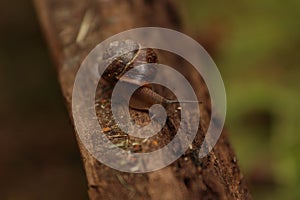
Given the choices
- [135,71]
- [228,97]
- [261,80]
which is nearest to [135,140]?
[135,71]

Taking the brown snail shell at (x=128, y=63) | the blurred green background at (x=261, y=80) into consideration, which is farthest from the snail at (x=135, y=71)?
the blurred green background at (x=261, y=80)

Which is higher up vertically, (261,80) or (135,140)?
(261,80)

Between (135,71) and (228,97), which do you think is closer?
(135,71)

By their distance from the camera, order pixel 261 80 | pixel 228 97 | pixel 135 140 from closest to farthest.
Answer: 1. pixel 135 140
2. pixel 228 97
3. pixel 261 80

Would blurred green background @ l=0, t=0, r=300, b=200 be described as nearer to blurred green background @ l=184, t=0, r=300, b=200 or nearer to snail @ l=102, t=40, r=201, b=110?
blurred green background @ l=184, t=0, r=300, b=200

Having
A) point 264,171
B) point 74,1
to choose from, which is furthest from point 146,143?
A: point 264,171

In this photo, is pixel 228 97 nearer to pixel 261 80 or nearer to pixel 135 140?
pixel 261 80
